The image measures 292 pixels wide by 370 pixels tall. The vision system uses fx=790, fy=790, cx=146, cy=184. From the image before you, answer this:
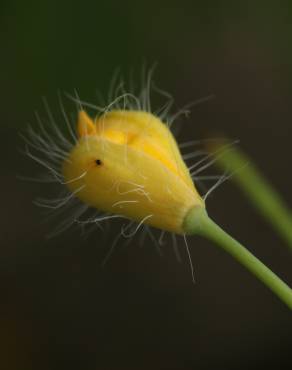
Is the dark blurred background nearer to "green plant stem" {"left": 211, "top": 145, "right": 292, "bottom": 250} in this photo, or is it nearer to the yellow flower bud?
"green plant stem" {"left": 211, "top": 145, "right": 292, "bottom": 250}

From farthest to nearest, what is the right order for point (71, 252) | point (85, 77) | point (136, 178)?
point (71, 252) < point (85, 77) < point (136, 178)

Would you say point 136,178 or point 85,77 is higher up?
point 85,77

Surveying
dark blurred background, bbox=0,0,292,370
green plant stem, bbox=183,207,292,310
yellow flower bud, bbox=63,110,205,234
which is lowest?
green plant stem, bbox=183,207,292,310

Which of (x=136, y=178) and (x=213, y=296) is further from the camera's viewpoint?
(x=213, y=296)

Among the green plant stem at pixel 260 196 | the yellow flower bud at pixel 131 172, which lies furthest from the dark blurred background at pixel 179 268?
the yellow flower bud at pixel 131 172

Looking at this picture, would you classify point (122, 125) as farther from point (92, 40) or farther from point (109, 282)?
point (109, 282)

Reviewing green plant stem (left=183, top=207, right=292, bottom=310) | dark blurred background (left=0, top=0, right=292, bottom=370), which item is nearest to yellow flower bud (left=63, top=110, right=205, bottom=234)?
green plant stem (left=183, top=207, right=292, bottom=310)

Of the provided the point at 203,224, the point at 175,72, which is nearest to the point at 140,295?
the point at 175,72
